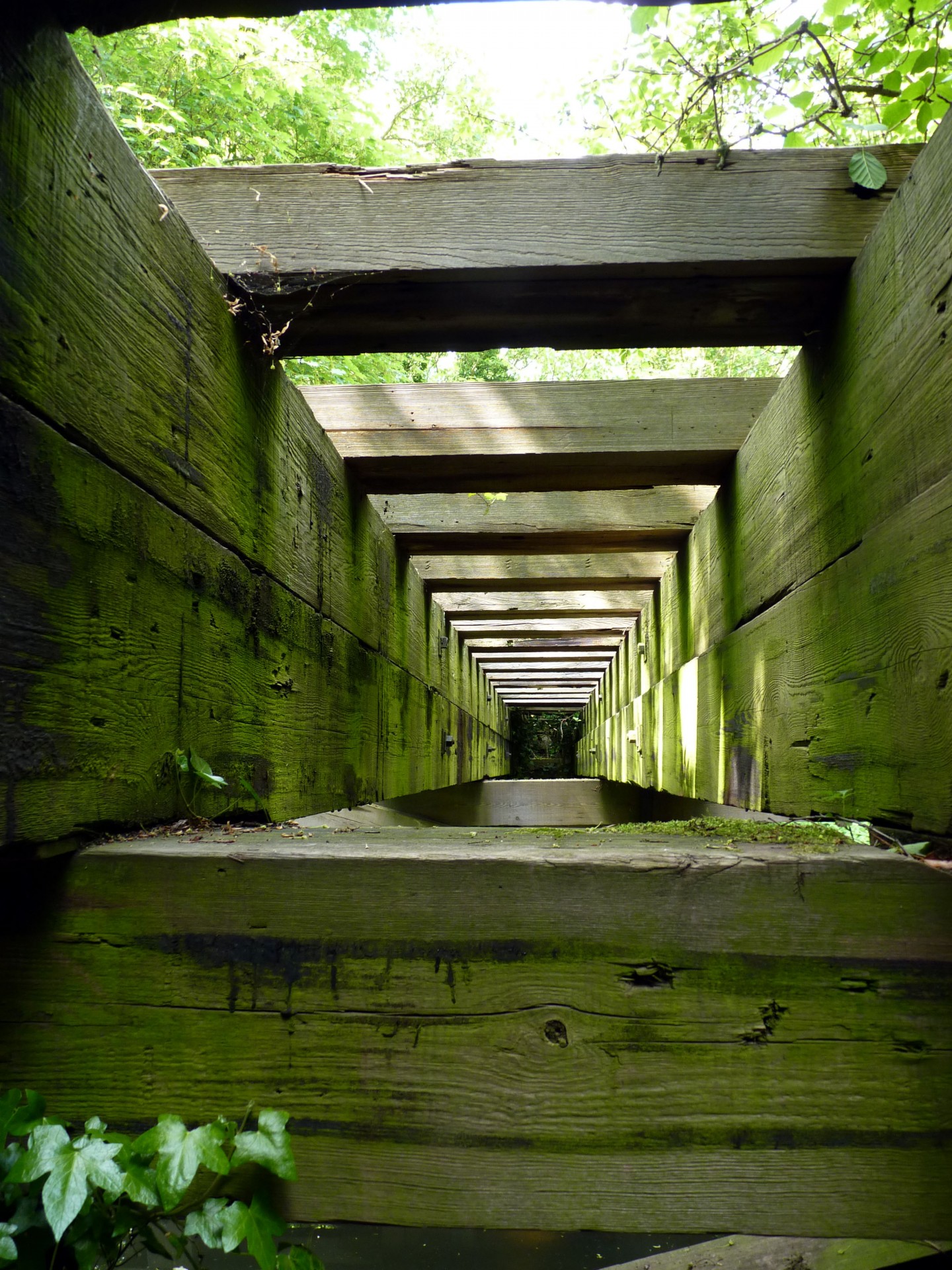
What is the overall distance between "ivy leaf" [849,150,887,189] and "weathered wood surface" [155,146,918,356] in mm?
39

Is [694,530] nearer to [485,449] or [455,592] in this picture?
[485,449]

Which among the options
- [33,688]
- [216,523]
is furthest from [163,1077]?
[216,523]

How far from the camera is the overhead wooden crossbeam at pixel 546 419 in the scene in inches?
132

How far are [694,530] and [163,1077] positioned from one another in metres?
3.63

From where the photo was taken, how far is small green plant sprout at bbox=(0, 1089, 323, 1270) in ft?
3.91

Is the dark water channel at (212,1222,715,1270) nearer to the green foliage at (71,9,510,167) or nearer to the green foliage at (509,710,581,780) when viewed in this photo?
the green foliage at (71,9,510,167)

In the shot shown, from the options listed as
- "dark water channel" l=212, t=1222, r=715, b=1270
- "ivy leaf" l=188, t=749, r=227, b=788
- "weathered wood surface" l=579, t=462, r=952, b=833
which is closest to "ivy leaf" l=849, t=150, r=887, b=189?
"weathered wood surface" l=579, t=462, r=952, b=833

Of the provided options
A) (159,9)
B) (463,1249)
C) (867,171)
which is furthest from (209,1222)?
(463,1249)

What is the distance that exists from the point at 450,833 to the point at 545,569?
3.78 metres

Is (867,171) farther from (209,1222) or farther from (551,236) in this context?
(209,1222)

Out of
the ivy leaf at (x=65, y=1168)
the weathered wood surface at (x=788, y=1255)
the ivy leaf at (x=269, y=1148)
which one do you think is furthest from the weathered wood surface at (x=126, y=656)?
the weathered wood surface at (x=788, y=1255)

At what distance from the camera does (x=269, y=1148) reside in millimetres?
1317

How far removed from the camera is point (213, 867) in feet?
4.97

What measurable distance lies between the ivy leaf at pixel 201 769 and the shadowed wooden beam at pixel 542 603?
13.5ft
